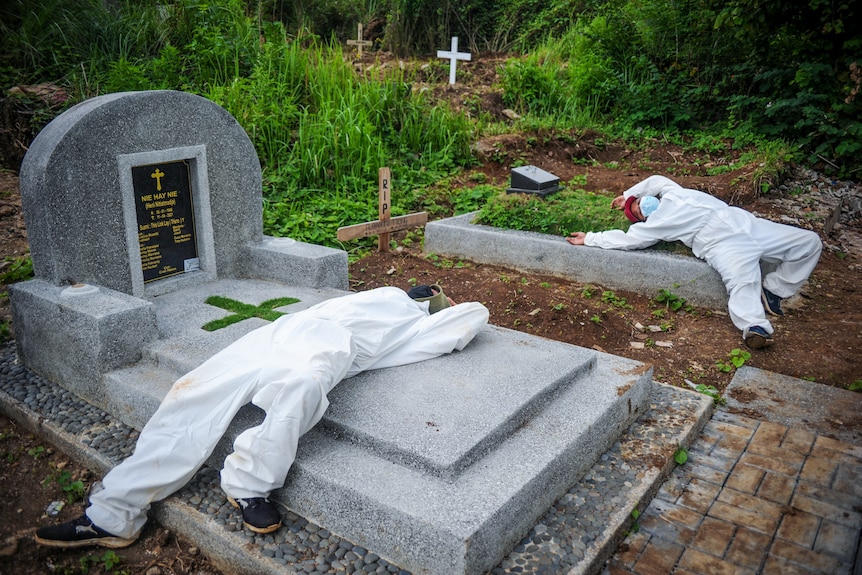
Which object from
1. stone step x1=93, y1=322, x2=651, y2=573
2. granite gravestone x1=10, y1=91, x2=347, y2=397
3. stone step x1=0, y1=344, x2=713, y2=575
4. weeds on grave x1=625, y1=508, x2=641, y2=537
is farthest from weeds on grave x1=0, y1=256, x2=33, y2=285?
weeds on grave x1=625, y1=508, x2=641, y2=537

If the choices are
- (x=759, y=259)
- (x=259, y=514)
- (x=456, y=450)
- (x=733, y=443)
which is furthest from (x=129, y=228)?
(x=759, y=259)

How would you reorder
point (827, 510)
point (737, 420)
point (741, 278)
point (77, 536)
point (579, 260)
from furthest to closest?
point (579, 260) < point (741, 278) < point (737, 420) < point (827, 510) < point (77, 536)

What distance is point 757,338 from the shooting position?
4844mm

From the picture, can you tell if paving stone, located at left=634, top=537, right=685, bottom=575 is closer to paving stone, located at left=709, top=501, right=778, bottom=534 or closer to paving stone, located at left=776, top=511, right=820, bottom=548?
paving stone, located at left=709, top=501, right=778, bottom=534

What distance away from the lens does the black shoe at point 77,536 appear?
2.91 metres

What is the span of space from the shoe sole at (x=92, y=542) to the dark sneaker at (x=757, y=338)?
4119 mm

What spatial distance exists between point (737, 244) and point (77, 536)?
484cm

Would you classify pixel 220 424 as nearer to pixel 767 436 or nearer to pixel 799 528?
pixel 799 528

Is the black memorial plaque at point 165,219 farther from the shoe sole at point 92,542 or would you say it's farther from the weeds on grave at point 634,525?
the weeds on grave at point 634,525

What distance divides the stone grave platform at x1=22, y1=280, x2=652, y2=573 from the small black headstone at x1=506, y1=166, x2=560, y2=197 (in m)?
3.54

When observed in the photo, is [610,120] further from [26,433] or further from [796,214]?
[26,433]

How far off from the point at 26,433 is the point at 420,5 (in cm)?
1363

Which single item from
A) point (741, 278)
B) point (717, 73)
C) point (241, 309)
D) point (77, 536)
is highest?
point (717, 73)

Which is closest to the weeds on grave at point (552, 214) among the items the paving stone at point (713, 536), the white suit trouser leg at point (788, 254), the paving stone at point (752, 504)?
the white suit trouser leg at point (788, 254)
